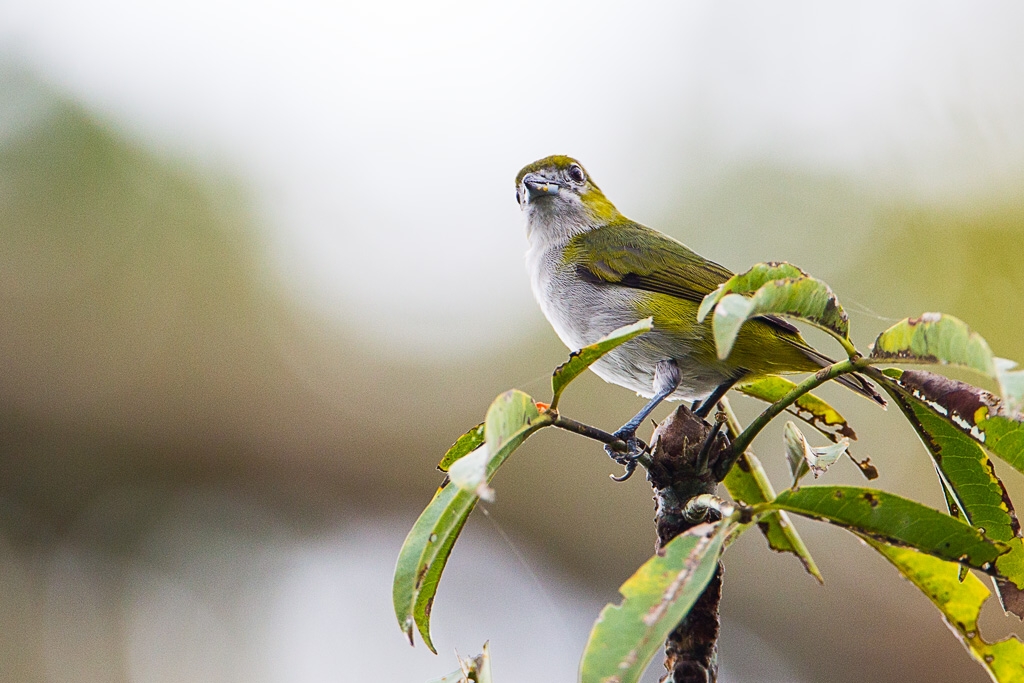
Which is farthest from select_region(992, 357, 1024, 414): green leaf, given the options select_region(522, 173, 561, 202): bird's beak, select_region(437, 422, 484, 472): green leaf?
select_region(522, 173, 561, 202): bird's beak

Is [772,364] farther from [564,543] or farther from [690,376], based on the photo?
[564,543]

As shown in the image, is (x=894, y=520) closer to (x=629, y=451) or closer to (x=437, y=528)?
(x=629, y=451)

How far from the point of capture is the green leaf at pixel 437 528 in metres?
0.99

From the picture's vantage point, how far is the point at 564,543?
405 centimetres

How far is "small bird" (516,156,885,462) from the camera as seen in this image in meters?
1.78

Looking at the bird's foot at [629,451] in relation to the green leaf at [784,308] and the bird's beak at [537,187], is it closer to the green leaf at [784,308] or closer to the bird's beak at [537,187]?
the green leaf at [784,308]

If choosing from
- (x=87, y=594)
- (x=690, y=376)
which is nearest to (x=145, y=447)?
(x=87, y=594)

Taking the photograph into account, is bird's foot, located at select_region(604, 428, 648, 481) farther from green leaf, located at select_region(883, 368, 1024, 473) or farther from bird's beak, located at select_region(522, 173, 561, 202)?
bird's beak, located at select_region(522, 173, 561, 202)

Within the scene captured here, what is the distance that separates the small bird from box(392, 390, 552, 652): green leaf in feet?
0.96

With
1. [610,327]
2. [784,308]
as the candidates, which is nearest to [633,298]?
[610,327]

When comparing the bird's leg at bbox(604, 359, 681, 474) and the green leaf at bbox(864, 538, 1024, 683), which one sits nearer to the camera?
the green leaf at bbox(864, 538, 1024, 683)

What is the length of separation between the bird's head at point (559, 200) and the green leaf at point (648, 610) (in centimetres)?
186

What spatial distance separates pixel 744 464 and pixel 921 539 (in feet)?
1.50

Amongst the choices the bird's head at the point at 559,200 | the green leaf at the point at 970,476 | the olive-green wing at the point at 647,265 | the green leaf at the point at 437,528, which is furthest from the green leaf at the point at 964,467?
the bird's head at the point at 559,200
